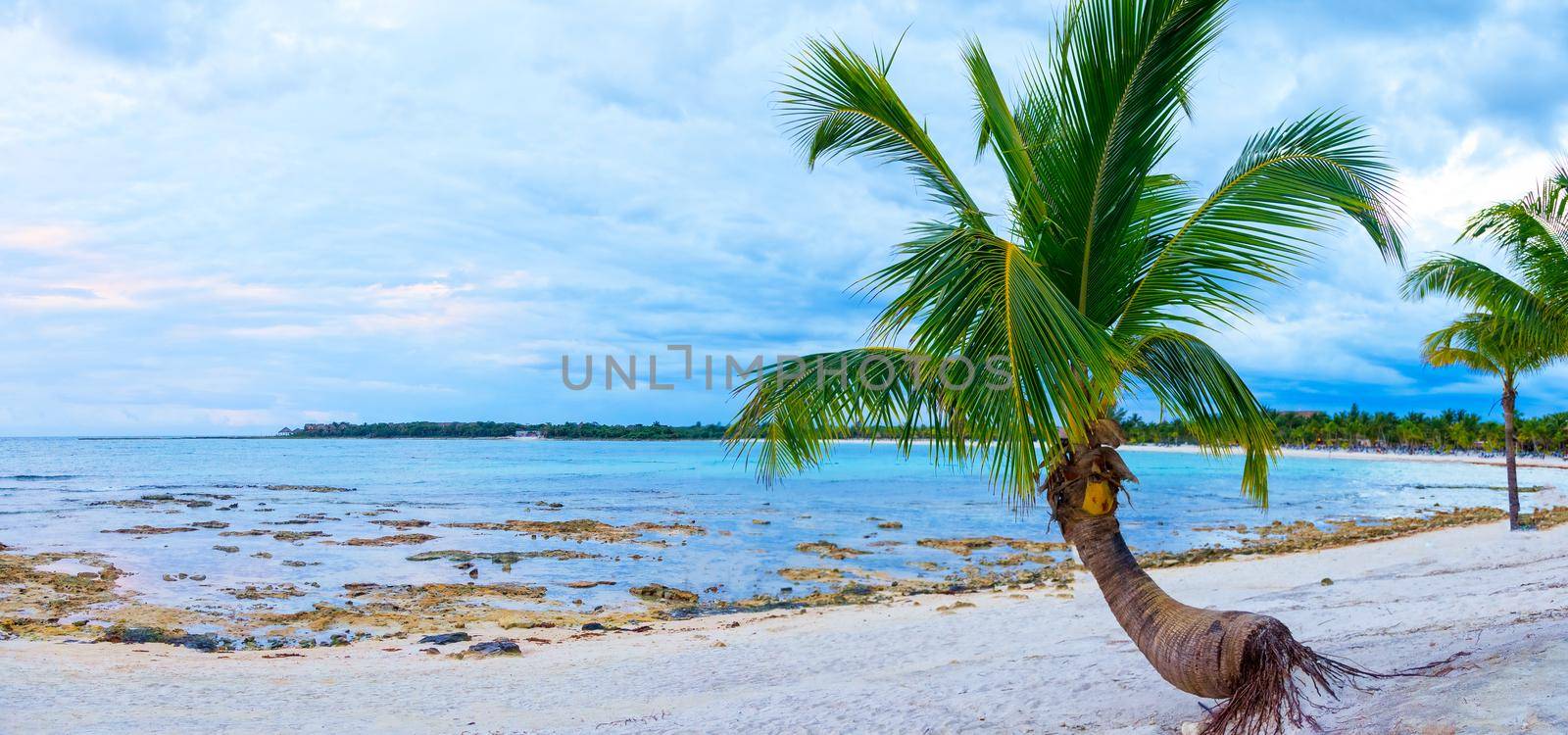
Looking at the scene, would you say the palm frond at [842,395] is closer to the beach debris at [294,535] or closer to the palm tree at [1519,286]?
the palm tree at [1519,286]

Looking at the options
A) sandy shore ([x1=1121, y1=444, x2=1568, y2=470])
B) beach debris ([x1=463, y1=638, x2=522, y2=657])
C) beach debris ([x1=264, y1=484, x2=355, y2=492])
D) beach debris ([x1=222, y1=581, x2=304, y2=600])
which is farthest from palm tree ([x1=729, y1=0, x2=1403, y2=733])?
sandy shore ([x1=1121, y1=444, x2=1568, y2=470])

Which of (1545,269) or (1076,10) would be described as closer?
(1076,10)

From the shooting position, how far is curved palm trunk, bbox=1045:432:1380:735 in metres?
4.02

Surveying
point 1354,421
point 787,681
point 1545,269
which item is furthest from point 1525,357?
point 1354,421

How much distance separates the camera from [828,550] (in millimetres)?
20250

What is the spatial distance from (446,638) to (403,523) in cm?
1824

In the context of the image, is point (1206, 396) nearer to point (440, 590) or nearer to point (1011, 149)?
point (1011, 149)

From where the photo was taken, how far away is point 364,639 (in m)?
10.8

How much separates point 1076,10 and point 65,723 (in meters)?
9.00

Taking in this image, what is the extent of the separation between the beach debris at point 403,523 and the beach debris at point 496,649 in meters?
17.3

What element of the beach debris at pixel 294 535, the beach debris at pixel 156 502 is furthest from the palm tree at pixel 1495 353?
the beach debris at pixel 156 502

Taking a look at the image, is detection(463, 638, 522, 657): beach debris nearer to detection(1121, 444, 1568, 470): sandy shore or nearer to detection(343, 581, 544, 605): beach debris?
detection(343, 581, 544, 605): beach debris

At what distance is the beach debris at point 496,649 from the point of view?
31.3 ft

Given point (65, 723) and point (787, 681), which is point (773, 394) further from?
point (65, 723)
